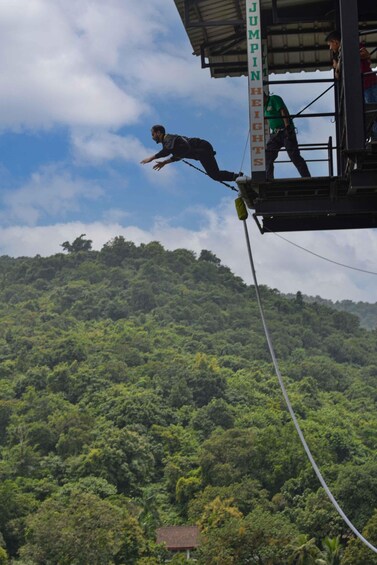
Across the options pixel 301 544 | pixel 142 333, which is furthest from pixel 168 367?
pixel 301 544

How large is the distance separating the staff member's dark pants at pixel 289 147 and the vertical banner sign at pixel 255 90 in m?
0.56

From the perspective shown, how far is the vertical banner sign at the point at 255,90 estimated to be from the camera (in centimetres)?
783

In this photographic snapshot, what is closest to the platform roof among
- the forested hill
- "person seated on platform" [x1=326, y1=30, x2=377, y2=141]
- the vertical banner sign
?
"person seated on platform" [x1=326, y1=30, x2=377, y2=141]

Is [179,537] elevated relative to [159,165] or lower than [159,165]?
lower

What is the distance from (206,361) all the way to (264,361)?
53.0 feet

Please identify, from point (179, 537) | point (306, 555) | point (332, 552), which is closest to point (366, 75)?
point (332, 552)

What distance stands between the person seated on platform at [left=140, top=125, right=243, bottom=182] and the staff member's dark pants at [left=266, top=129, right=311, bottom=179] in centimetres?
82

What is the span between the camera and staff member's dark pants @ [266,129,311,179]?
8.50 m

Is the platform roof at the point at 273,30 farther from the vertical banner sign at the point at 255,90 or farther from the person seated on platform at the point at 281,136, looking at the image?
the vertical banner sign at the point at 255,90

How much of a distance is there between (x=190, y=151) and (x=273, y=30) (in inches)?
57.0

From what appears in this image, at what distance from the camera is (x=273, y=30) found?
32.7ft

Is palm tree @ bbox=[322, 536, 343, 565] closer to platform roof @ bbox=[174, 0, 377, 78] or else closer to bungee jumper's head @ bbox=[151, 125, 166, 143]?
platform roof @ bbox=[174, 0, 377, 78]

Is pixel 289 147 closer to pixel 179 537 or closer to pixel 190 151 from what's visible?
pixel 190 151

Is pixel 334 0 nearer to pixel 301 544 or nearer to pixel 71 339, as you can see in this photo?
pixel 301 544
